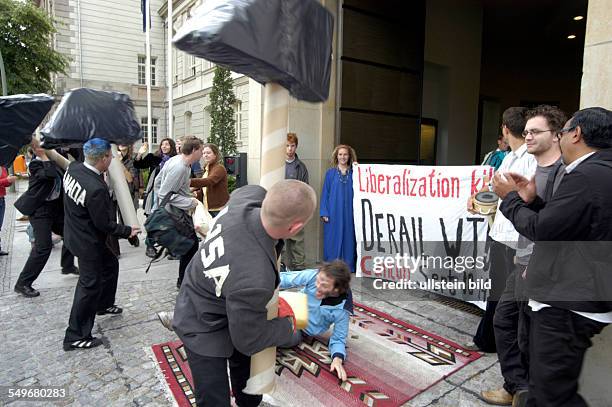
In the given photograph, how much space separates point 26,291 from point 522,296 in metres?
5.39

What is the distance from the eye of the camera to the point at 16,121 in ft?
10.9

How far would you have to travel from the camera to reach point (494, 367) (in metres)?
3.47

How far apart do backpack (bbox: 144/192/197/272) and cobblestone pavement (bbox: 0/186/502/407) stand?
0.71m

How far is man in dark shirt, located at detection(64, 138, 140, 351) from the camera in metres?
3.66

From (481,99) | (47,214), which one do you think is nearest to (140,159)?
(47,214)

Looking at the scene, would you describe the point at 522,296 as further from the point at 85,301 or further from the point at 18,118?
the point at 18,118

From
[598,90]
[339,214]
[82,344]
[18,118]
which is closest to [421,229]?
[339,214]

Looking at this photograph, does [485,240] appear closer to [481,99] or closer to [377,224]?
[377,224]

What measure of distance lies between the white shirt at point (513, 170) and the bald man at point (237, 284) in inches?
78.3

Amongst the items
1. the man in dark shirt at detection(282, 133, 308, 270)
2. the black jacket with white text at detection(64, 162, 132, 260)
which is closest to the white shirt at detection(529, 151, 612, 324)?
the black jacket with white text at detection(64, 162, 132, 260)

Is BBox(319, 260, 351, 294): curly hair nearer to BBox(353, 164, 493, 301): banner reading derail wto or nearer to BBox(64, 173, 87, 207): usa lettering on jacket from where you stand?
BBox(353, 164, 493, 301): banner reading derail wto

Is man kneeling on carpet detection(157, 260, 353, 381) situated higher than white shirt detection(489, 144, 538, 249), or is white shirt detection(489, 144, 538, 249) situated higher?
white shirt detection(489, 144, 538, 249)

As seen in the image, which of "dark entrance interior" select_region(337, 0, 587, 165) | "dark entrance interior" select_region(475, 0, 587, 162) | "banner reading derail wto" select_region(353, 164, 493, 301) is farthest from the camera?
"dark entrance interior" select_region(475, 0, 587, 162)

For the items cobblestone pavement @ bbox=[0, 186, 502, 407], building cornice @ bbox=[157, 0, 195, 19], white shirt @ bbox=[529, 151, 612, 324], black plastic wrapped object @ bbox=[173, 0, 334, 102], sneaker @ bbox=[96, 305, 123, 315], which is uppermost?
building cornice @ bbox=[157, 0, 195, 19]
